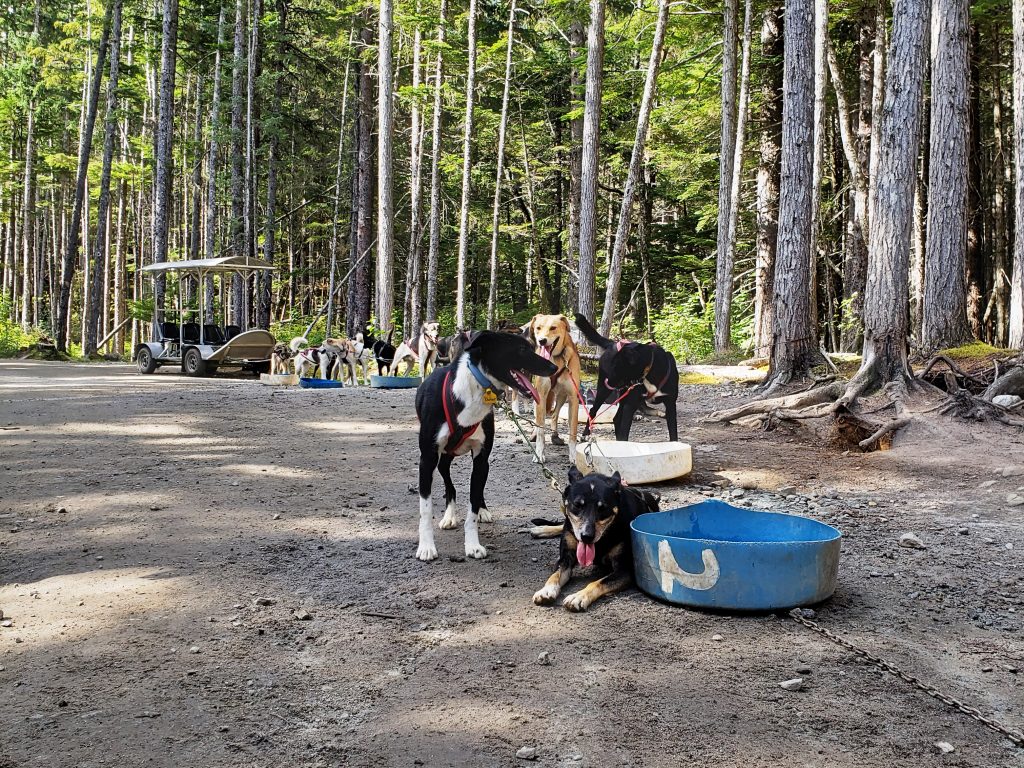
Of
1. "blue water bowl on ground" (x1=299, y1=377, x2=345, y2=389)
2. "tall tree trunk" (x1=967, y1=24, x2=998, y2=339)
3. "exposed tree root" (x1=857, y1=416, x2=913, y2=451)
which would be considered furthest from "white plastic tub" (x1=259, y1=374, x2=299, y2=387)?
"tall tree trunk" (x1=967, y1=24, x2=998, y2=339)

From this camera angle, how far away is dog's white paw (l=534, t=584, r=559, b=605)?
446 centimetres

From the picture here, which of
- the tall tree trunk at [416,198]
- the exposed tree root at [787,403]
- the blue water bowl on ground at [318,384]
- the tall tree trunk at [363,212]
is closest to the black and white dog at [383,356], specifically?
the blue water bowl on ground at [318,384]

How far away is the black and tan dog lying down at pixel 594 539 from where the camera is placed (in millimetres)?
4480

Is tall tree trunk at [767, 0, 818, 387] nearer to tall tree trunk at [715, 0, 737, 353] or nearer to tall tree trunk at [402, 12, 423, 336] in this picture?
tall tree trunk at [715, 0, 737, 353]

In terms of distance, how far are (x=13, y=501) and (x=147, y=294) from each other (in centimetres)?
4266

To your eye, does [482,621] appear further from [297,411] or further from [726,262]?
[726,262]

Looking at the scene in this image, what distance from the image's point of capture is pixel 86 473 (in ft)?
24.3

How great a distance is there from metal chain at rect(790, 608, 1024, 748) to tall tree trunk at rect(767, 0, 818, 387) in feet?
27.7

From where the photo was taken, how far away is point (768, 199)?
18.4 metres

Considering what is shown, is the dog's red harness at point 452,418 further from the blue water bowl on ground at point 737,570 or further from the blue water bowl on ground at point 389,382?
the blue water bowl on ground at point 389,382

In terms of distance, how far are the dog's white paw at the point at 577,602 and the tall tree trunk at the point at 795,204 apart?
8591mm

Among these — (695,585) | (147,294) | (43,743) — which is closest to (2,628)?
(43,743)

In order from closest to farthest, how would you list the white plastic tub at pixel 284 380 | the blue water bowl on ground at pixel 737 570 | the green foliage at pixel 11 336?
the blue water bowl on ground at pixel 737 570
the white plastic tub at pixel 284 380
the green foliage at pixel 11 336

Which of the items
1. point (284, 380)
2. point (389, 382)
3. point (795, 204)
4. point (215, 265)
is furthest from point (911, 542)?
point (215, 265)
